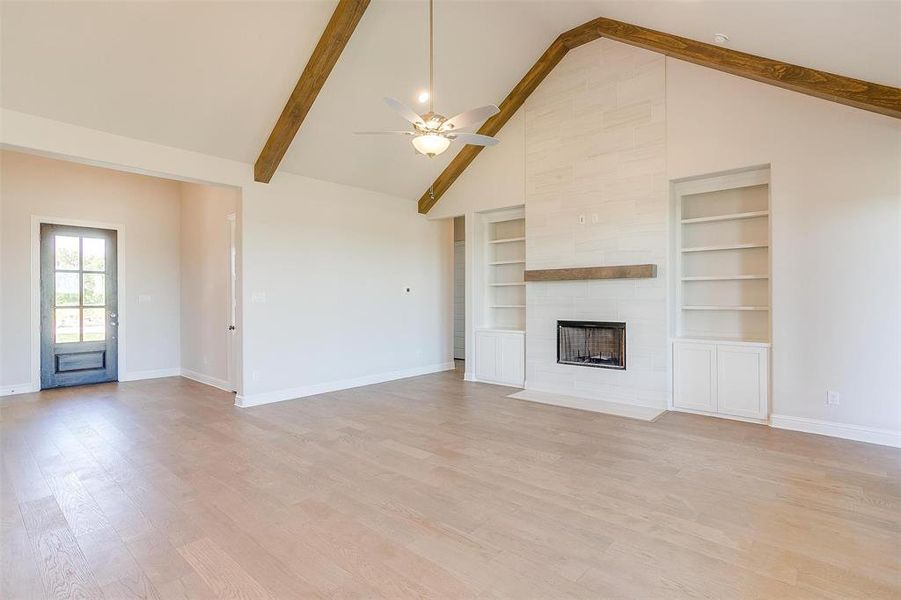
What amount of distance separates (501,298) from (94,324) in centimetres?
621

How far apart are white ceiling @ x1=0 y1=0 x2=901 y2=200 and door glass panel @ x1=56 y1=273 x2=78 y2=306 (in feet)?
10.9

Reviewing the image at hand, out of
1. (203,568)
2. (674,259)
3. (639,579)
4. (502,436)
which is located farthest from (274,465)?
(674,259)

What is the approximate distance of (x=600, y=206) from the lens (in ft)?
17.9

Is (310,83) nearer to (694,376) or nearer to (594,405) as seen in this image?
(594,405)

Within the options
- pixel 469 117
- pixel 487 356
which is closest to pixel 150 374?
pixel 487 356

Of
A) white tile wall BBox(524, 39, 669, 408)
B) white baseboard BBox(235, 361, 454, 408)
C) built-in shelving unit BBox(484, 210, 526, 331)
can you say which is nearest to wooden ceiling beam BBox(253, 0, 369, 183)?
white baseboard BBox(235, 361, 454, 408)

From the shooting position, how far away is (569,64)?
5.68 metres

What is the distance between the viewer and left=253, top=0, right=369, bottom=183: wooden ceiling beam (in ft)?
12.9

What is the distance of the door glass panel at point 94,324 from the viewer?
649 centimetres

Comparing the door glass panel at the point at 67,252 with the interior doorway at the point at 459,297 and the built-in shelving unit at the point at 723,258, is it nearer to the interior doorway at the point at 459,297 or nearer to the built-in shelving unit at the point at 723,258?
the interior doorway at the point at 459,297

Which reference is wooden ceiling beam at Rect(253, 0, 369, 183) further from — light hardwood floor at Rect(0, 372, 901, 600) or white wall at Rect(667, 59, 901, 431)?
white wall at Rect(667, 59, 901, 431)

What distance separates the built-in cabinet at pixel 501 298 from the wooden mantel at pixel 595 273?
0.78 metres

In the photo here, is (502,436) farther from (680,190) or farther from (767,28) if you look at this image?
(767,28)

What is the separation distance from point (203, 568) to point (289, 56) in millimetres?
4236
